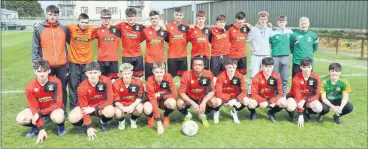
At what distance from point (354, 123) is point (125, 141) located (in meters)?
3.79

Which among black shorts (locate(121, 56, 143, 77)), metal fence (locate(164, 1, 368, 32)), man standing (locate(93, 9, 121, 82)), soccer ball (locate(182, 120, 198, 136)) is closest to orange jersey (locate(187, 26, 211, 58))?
black shorts (locate(121, 56, 143, 77))

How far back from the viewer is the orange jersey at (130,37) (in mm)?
6164

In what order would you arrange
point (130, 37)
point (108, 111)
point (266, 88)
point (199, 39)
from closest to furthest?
point (108, 111), point (266, 88), point (130, 37), point (199, 39)

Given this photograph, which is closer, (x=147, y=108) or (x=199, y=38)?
(x=147, y=108)

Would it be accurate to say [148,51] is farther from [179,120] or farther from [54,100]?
[54,100]

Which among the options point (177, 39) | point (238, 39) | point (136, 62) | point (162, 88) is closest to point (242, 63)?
point (238, 39)

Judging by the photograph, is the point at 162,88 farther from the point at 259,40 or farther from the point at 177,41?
the point at 259,40

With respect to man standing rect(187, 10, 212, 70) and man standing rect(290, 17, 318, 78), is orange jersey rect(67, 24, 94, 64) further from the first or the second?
man standing rect(290, 17, 318, 78)

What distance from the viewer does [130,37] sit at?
6156 mm

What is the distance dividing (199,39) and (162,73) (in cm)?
169

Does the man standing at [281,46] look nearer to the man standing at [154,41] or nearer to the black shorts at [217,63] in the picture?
the black shorts at [217,63]

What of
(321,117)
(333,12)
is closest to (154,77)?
(321,117)

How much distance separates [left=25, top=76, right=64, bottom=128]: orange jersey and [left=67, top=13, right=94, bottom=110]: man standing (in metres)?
0.94

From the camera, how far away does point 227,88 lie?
5.46 m
